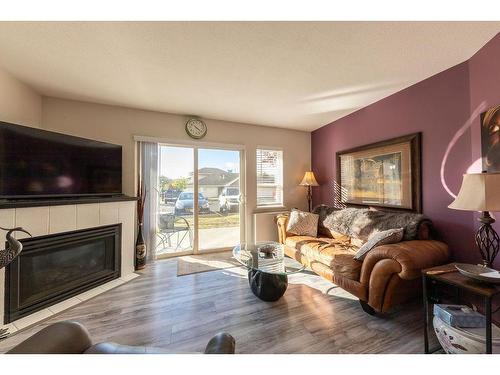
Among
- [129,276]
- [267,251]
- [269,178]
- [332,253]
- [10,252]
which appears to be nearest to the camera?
[10,252]

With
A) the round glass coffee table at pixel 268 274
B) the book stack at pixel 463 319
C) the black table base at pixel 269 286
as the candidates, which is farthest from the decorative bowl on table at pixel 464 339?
the black table base at pixel 269 286

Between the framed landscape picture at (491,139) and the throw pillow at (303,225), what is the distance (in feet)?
6.30

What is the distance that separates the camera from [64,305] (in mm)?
1976

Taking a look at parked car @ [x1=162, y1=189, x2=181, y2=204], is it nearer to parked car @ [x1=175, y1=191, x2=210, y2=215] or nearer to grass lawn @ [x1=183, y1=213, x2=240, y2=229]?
parked car @ [x1=175, y1=191, x2=210, y2=215]

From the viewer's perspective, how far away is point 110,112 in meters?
2.93

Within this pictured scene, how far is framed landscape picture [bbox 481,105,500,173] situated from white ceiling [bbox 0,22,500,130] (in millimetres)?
597

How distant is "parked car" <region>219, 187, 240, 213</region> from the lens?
12.1 feet

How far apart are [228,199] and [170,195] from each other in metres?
1.00

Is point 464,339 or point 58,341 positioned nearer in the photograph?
point 58,341

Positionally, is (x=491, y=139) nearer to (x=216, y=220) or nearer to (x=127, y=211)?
(x=216, y=220)

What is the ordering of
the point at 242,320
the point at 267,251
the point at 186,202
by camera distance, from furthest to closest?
the point at 186,202 < the point at 267,251 < the point at 242,320

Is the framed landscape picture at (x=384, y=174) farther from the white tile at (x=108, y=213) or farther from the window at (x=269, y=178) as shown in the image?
the white tile at (x=108, y=213)

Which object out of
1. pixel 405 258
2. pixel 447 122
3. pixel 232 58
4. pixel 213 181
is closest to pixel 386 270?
pixel 405 258

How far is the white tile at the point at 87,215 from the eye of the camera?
2.21m
